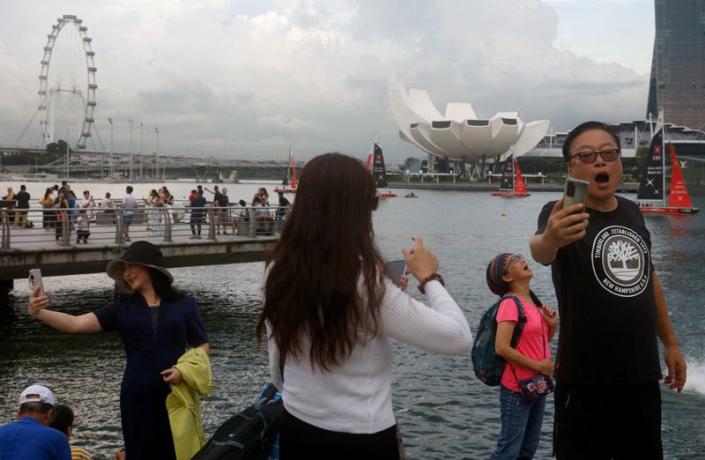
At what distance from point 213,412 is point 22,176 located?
10863 centimetres

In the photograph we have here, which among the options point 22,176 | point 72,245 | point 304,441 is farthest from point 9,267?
point 22,176

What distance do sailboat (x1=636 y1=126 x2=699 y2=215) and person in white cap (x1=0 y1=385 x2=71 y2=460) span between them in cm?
4697

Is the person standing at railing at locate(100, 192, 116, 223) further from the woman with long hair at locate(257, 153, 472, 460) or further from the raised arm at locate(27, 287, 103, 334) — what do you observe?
the woman with long hair at locate(257, 153, 472, 460)

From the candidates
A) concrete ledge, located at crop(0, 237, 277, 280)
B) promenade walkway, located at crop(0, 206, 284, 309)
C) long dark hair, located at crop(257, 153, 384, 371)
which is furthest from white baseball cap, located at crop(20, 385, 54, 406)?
promenade walkway, located at crop(0, 206, 284, 309)

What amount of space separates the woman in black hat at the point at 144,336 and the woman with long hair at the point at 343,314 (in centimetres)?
163

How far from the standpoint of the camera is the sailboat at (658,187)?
4634 cm

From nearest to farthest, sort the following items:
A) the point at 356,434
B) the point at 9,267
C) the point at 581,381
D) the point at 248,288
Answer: the point at 356,434, the point at 581,381, the point at 9,267, the point at 248,288

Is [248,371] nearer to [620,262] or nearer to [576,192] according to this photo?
[620,262]

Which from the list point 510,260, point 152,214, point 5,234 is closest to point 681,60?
point 152,214

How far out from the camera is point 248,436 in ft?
9.28

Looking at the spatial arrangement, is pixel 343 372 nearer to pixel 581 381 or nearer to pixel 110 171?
pixel 581 381

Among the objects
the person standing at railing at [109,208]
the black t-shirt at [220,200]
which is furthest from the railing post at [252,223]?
the black t-shirt at [220,200]

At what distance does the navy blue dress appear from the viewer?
143 inches

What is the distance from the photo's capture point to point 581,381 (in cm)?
263
